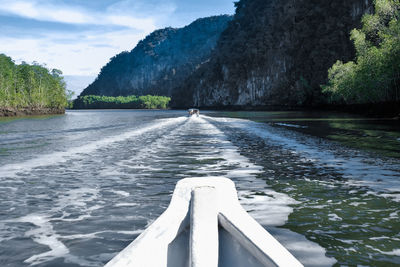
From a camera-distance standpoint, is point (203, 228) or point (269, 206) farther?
point (269, 206)

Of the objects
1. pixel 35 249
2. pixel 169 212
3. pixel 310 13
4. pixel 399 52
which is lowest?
pixel 35 249

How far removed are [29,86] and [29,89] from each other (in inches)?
33.7

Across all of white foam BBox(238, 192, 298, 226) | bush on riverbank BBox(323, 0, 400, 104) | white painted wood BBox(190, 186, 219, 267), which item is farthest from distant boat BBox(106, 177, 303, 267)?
bush on riverbank BBox(323, 0, 400, 104)

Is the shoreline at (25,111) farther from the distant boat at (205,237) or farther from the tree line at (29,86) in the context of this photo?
the distant boat at (205,237)

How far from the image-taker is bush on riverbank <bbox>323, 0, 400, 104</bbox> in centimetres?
3956

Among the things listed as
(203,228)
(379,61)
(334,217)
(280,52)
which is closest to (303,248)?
(334,217)

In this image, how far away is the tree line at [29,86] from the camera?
8088cm

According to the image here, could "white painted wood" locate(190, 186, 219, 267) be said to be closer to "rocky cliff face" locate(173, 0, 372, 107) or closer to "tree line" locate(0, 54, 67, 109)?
"tree line" locate(0, 54, 67, 109)

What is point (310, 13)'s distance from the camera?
128 m

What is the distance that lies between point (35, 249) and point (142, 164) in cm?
633

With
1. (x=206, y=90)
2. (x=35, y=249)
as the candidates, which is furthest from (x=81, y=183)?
(x=206, y=90)

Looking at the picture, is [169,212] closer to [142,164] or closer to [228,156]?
[142,164]

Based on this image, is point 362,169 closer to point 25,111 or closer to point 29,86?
point 25,111

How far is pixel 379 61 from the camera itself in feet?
138
